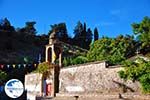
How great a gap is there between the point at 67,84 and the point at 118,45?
23.7 feet

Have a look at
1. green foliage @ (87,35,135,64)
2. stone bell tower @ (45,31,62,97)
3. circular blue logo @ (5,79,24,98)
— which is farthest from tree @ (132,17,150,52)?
circular blue logo @ (5,79,24,98)

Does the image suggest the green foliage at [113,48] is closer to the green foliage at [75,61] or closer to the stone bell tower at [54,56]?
the green foliage at [75,61]

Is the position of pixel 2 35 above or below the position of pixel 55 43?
above

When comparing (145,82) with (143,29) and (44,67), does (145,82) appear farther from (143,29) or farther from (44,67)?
(44,67)

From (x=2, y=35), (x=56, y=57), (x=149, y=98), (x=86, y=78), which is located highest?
(x=2, y=35)

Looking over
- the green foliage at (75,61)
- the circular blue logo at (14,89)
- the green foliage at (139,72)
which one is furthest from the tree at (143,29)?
the circular blue logo at (14,89)

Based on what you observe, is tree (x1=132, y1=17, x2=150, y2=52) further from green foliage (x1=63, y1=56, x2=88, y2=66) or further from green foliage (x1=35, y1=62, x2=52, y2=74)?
green foliage (x1=35, y1=62, x2=52, y2=74)

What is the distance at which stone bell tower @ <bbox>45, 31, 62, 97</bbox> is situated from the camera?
25797 mm

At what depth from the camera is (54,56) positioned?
90.6 feet

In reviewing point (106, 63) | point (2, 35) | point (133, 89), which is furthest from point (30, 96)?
point (2, 35)

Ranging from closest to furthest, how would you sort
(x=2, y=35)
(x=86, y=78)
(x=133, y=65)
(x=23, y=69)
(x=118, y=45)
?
1. (x=133, y=65)
2. (x=86, y=78)
3. (x=118, y=45)
4. (x=23, y=69)
5. (x=2, y=35)

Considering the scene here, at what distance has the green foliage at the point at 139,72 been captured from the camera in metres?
17.9

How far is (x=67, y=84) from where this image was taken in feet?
81.1

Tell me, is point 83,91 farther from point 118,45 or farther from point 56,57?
point 118,45
